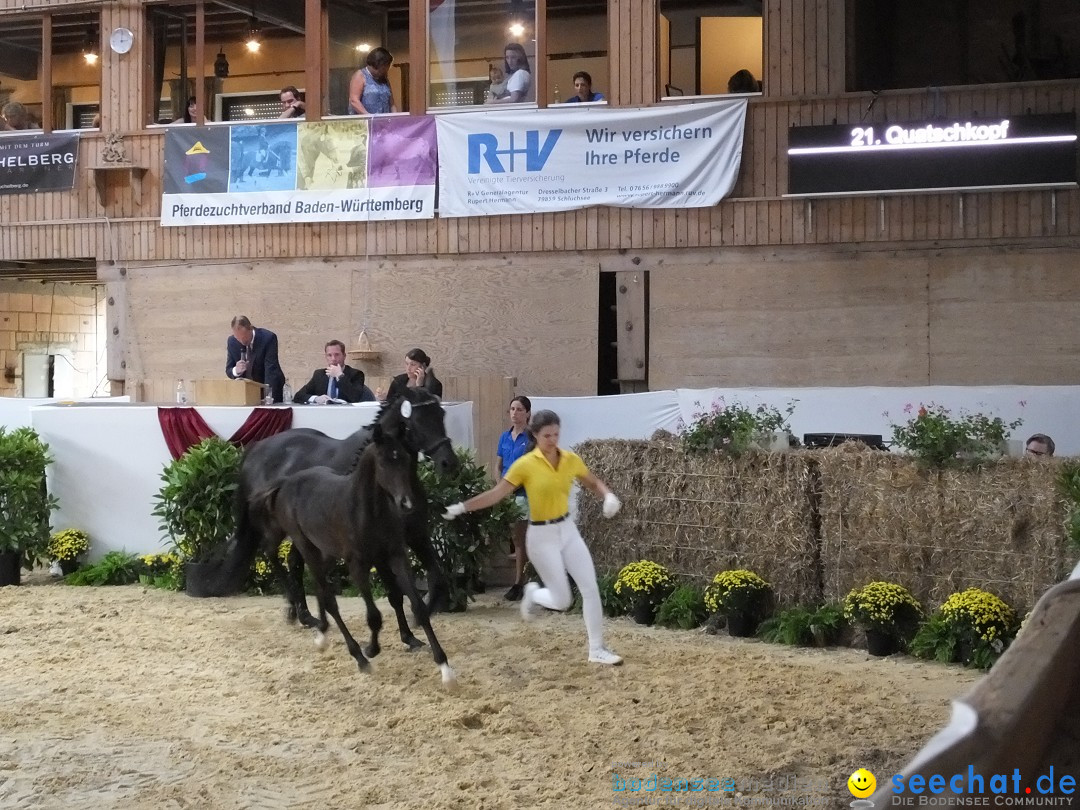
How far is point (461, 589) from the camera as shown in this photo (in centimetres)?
1086

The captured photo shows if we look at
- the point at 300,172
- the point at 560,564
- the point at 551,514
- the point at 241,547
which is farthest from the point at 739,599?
the point at 300,172

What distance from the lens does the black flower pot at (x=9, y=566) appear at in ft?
40.9

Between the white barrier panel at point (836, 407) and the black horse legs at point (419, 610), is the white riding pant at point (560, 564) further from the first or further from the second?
the white barrier panel at point (836, 407)

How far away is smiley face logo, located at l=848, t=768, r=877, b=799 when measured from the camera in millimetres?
5262

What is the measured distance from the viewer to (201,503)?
38.8ft

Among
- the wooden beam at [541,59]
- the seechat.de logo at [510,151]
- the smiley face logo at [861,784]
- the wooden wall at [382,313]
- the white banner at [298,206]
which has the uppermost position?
the wooden beam at [541,59]

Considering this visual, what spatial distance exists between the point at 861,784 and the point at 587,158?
1098cm

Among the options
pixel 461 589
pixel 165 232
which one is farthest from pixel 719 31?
pixel 461 589

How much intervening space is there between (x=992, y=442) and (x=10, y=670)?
6906 millimetres

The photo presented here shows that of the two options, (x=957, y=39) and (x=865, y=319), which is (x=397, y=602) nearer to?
(x=865, y=319)

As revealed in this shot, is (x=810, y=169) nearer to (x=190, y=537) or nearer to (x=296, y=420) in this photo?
(x=296, y=420)

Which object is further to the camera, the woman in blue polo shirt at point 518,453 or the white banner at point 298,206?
the white banner at point 298,206

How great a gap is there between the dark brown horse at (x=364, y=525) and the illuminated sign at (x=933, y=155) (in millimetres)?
7823

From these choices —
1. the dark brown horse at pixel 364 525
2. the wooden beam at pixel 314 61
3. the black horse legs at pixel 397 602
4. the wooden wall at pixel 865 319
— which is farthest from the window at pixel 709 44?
the black horse legs at pixel 397 602
